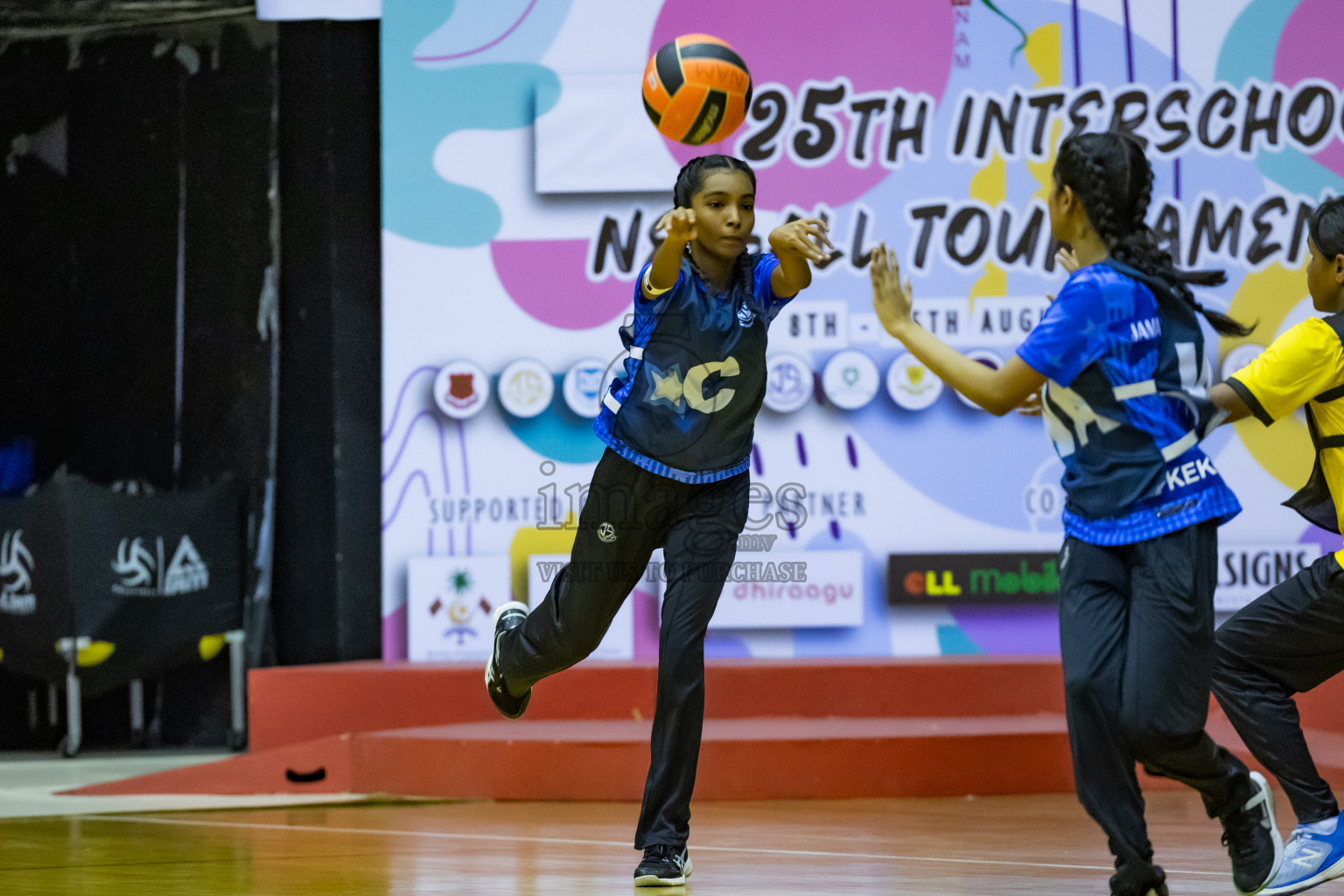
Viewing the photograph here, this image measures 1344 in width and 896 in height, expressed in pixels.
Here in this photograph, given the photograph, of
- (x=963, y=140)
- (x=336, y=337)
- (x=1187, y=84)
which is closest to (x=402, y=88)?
(x=336, y=337)

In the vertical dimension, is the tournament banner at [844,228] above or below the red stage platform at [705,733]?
above

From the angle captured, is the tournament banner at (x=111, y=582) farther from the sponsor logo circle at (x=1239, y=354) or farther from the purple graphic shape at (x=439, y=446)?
the sponsor logo circle at (x=1239, y=354)

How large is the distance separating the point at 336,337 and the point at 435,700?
1.84 meters

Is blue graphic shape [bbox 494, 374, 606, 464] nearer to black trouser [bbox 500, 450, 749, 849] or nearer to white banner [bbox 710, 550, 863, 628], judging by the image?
white banner [bbox 710, 550, 863, 628]

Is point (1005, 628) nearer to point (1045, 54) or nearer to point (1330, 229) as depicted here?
point (1045, 54)

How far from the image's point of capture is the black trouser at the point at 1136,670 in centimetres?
272

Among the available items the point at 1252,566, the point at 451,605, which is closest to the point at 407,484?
the point at 451,605

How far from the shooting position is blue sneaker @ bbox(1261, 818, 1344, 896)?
10.3 feet

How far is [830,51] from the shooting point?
6898 millimetres

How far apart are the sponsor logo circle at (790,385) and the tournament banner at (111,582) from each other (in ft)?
8.70

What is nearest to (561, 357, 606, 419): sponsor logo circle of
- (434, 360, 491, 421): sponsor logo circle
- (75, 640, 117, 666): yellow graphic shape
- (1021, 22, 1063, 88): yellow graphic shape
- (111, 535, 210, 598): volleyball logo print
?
(434, 360, 491, 421): sponsor logo circle

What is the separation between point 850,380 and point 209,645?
3.20 meters

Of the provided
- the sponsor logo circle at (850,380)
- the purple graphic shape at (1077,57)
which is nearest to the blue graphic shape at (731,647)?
the sponsor logo circle at (850,380)

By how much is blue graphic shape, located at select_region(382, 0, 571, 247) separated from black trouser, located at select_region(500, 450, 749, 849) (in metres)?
3.45
